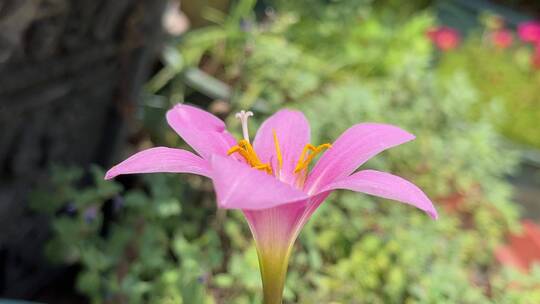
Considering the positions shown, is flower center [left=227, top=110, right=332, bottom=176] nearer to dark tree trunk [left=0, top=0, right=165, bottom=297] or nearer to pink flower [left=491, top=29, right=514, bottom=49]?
dark tree trunk [left=0, top=0, right=165, bottom=297]

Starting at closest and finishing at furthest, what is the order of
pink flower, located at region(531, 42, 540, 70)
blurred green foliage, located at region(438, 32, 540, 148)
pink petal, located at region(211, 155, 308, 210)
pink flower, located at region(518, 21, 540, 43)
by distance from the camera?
pink petal, located at region(211, 155, 308, 210), blurred green foliage, located at region(438, 32, 540, 148), pink flower, located at region(531, 42, 540, 70), pink flower, located at region(518, 21, 540, 43)

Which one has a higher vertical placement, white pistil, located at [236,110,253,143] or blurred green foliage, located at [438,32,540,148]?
white pistil, located at [236,110,253,143]

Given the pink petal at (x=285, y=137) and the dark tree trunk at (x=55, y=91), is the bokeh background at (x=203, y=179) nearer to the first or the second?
the dark tree trunk at (x=55, y=91)

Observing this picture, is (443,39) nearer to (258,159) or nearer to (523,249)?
(523,249)

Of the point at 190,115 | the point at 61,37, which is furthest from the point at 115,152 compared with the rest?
the point at 190,115

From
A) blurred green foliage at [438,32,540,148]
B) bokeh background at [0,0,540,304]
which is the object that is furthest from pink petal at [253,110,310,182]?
blurred green foliage at [438,32,540,148]

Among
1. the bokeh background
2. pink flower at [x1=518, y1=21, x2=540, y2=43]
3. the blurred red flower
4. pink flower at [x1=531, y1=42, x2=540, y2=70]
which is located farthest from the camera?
pink flower at [x1=518, y1=21, x2=540, y2=43]

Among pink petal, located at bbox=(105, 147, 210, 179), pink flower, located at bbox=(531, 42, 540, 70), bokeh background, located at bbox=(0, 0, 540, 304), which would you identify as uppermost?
pink petal, located at bbox=(105, 147, 210, 179)

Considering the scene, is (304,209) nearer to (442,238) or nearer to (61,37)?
(61,37)
